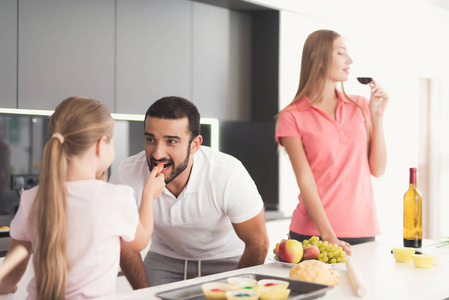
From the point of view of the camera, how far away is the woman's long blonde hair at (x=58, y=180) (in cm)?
143

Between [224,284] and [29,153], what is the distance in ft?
7.40

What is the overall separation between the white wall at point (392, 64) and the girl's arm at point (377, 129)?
213 cm

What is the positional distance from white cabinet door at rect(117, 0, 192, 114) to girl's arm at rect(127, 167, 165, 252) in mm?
2060

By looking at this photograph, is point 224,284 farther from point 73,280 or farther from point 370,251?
point 370,251

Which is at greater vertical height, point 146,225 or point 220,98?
point 220,98

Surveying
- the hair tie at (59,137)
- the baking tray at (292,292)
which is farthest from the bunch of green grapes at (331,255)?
the hair tie at (59,137)

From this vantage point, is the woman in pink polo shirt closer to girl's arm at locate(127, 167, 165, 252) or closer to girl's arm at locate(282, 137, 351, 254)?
girl's arm at locate(282, 137, 351, 254)

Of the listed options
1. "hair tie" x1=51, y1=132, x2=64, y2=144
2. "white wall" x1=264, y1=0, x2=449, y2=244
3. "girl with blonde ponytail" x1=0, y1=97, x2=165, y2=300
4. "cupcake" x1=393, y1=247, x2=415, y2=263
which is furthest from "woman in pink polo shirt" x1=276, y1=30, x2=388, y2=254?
"white wall" x1=264, y1=0, x2=449, y2=244

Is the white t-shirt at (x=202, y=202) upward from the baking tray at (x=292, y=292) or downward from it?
upward

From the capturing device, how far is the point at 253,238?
7.48ft

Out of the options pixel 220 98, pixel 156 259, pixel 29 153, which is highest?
pixel 220 98

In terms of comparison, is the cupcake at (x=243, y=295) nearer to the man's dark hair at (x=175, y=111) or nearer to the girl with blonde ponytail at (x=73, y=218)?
the girl with blonde ponytail at (x=73, y=218)

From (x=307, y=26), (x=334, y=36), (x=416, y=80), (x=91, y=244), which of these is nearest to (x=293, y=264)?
(x=91, y=244)

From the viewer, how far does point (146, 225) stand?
169cm
